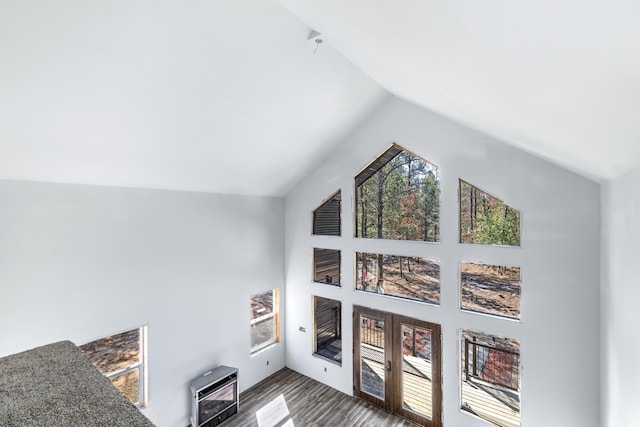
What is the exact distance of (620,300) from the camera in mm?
2748

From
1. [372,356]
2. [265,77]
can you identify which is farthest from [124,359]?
[265,77]

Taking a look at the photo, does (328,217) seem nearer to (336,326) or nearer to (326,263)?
(326,263)

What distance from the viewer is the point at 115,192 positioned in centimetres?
423

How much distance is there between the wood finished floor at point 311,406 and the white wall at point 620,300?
3.18 metres

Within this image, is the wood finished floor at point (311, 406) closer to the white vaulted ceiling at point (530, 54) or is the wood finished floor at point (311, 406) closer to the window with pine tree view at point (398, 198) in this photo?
the window with pine tree view at point (398, 198)

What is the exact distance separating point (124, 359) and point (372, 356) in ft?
13.7

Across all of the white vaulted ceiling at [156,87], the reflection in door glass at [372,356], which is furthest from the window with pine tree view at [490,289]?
the white vaulted ceiling at [156,87]

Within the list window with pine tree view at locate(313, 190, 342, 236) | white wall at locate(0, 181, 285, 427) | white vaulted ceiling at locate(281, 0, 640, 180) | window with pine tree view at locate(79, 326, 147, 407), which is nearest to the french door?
window with pine tree view at locate(313, 190, 342, 236)

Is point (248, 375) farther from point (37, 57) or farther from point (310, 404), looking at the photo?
point (37, 57)

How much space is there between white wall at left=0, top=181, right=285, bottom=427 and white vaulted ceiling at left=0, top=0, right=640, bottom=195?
416 millimetres

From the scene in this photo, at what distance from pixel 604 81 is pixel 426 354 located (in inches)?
200

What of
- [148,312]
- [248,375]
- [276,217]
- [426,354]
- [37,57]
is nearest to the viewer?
[37,57]

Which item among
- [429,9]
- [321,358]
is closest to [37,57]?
[429,9]

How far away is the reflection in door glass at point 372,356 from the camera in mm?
5695
